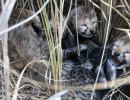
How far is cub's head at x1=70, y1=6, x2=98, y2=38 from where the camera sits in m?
1.66

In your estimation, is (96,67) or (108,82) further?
(96,67)

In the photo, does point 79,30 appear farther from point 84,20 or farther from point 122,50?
point 122,50

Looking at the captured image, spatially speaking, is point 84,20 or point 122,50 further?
point 84,20

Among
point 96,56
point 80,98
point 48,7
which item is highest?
point 48,7

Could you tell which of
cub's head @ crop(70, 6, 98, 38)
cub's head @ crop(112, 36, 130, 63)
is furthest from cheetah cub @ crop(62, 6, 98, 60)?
cub's head @ crop(112, 36, 130, 63)

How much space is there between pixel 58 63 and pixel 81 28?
34 cm

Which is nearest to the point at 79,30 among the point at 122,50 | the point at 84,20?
the point at 84,20

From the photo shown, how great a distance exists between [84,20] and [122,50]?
0.24 metres

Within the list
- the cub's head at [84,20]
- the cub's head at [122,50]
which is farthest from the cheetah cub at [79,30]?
the cub's head at [122,50]

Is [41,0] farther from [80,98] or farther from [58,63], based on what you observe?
[80,98]

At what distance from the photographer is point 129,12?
5.38ft

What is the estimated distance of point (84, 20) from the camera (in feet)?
5.53

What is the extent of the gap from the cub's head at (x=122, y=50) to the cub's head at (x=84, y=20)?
129 millimetres

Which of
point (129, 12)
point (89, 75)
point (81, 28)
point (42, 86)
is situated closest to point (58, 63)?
point (42, 86)
